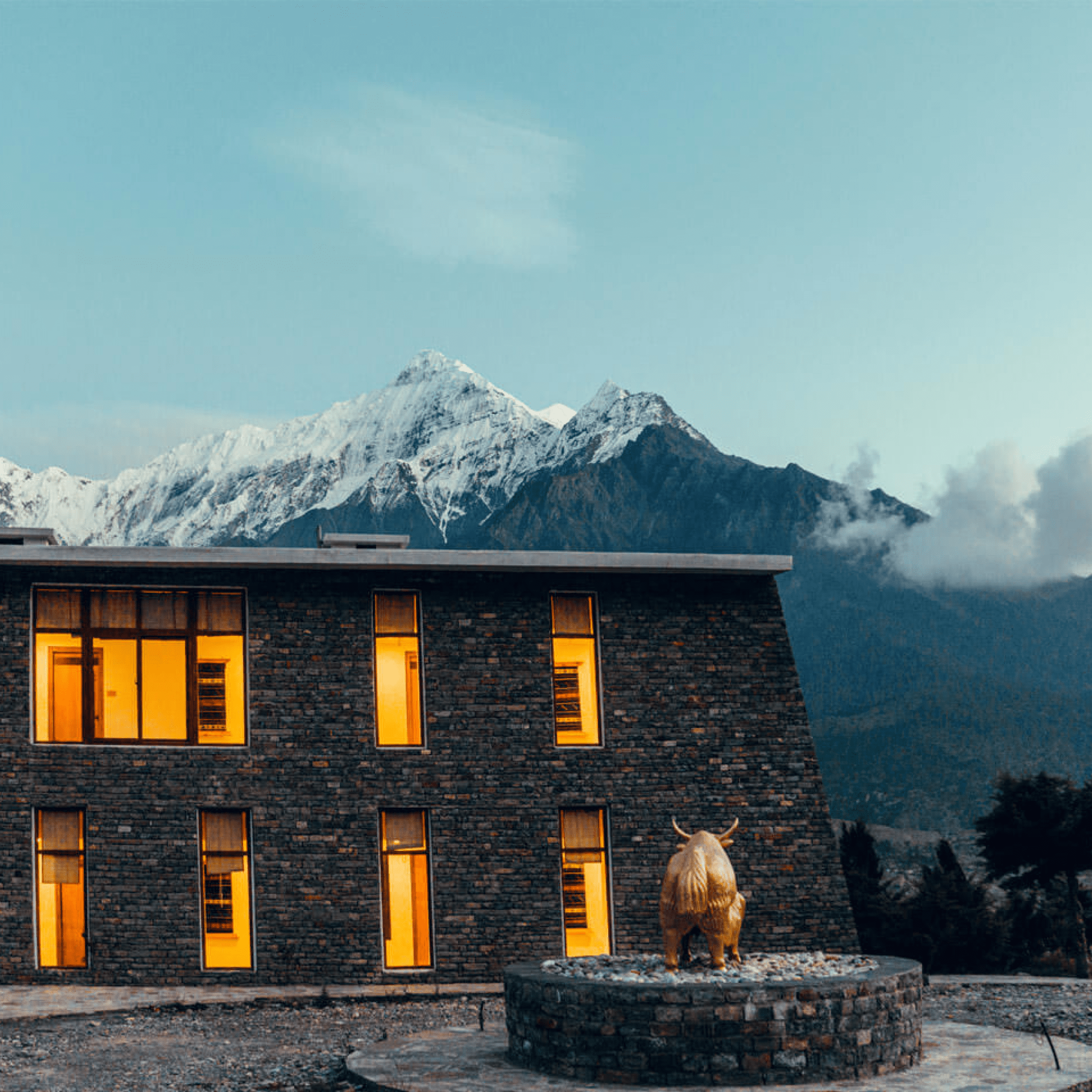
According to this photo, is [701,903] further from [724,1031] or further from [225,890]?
[225,890]

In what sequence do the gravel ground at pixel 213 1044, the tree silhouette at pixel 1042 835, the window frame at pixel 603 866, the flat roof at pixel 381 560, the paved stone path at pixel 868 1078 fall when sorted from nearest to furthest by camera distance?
the paved stone path at pixel 868 1078 < the gravel ground at pixel 213 1044 < the flat roof at pixel 381 560 < the window frame at pixel 603 866 < the tree silhouette at pixel 1042 835

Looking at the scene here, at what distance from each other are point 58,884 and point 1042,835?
17151mm

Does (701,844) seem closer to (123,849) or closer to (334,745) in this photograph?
(334,745)

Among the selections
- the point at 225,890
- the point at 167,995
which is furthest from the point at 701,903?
the point at 225,890

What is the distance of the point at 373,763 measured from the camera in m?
17.3

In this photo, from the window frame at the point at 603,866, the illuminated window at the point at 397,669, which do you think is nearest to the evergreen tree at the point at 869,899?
the window frame at the point at 603,866

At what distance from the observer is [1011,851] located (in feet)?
81.6

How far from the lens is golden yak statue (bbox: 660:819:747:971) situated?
11570 millimetres

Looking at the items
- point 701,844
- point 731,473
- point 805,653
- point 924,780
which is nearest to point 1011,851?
point 701,844

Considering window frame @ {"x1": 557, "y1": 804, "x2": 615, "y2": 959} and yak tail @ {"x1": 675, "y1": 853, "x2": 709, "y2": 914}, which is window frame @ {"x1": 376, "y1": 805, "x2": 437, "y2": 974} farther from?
yak tail @ {"x1": 675, "y1": 853, "x2": 709, "y2": 914}

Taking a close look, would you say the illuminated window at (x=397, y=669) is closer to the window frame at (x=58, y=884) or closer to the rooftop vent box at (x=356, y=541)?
the rooftop vent box at (x=356, y=541)

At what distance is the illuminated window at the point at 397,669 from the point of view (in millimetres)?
A: 17609

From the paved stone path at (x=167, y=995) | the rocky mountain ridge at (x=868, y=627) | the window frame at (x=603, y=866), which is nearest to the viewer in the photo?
the paved stone path at (x=167, y=995)

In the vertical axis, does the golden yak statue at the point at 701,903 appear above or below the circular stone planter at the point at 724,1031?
above
